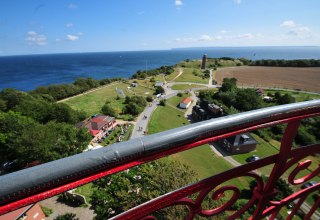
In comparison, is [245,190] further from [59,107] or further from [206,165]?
[59,107]

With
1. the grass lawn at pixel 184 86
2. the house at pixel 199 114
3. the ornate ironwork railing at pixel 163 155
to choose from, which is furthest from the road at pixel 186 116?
the ornate ironwork railing at pixel 163 155

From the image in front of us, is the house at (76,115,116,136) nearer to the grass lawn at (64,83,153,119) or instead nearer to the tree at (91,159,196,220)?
the grass lawn at (64,83,153,119)

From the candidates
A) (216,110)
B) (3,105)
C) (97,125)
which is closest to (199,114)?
(216,110)

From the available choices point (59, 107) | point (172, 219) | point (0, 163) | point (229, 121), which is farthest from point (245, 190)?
point (59, 107)

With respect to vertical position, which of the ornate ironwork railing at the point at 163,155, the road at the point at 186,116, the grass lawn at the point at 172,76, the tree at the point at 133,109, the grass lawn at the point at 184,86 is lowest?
the road at the point at 186,116

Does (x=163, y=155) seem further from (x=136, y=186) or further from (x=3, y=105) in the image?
(x=3, y=105)

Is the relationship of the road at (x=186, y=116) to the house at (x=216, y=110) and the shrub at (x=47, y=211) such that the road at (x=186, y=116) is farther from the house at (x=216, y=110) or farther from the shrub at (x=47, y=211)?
the shrub at (x=47, y=211)
